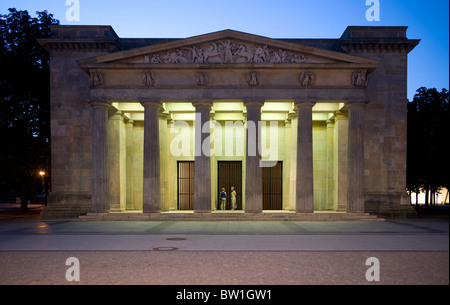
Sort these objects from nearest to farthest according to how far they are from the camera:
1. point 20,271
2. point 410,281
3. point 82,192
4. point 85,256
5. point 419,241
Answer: point 410,281
point 20,271
point 85,256
point 419,241
point 82,192

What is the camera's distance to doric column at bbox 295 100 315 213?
29.2m

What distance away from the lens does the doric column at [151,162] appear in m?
29.4

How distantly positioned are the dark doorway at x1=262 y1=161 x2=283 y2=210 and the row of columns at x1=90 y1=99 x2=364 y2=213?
807cm

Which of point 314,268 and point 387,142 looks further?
point 387,142

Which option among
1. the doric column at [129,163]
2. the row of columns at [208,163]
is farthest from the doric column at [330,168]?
the doric column at [129,163]

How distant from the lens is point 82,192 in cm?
3269

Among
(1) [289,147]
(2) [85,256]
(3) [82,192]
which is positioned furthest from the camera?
(1) [289,147]

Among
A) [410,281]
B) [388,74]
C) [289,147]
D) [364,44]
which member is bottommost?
[410,281]

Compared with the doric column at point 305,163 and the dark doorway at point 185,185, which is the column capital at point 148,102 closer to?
the dark doorway at point 185,185

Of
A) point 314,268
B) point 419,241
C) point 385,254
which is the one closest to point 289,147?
point 419,241

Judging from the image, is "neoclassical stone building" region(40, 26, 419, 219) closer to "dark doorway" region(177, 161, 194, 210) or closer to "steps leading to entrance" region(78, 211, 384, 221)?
"dark doorway" region(177, 161, 194, 210)

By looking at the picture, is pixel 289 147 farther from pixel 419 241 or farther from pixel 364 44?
pixel 419 241

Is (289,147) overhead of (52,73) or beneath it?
beneath

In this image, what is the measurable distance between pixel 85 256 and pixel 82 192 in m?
20.2
